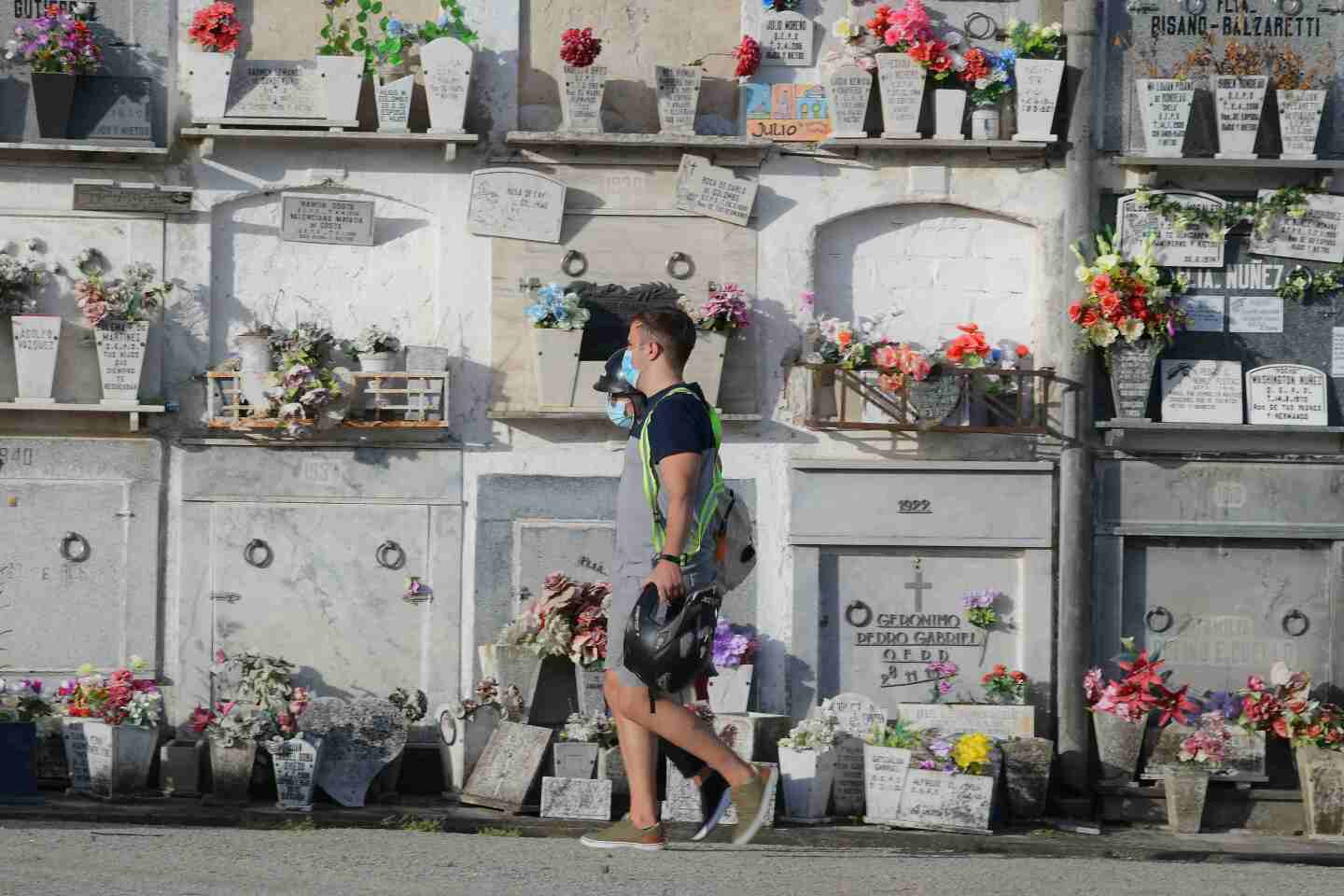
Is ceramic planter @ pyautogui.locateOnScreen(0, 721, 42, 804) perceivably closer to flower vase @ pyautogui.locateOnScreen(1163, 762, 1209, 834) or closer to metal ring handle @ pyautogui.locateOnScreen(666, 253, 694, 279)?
metal ring handle @ pyautogui.locateOnScreen(666, 253, 694, 279)

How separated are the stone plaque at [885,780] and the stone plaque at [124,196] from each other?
462 centimetres

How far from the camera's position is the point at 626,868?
6266mm

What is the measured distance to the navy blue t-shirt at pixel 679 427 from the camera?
6.02 m

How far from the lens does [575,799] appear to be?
8.89m

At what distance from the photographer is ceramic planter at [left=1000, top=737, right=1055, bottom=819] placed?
9.33m

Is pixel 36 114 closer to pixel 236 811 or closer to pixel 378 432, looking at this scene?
pixel 378 432

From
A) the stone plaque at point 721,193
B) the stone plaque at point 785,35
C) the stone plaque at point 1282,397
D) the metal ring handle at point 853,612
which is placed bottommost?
the metal ring handle at point 853,612

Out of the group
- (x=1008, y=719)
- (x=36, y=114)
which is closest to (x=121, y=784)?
(x=36, y=114)

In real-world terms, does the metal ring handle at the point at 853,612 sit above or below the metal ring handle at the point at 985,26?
below

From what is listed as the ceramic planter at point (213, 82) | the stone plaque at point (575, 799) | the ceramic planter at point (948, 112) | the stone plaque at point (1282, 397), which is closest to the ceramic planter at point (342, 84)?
the ceramic planter at point (213, 82)

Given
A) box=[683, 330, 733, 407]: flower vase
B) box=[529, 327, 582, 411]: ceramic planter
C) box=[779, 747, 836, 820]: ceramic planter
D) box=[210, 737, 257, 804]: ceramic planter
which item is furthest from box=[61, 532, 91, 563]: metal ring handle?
box=[779, 747, 836, 820]: ceramic planter

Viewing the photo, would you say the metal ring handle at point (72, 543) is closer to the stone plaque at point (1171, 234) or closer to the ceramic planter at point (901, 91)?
the ceramic planter at point (901, 91)

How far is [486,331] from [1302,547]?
463 cm

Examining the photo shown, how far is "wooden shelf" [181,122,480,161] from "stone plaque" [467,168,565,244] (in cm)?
24
